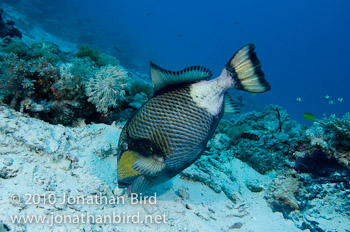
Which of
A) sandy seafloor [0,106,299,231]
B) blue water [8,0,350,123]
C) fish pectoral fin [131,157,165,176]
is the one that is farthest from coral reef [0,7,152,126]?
blue water [8,0,350,123]

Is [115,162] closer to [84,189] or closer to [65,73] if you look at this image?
[84,189]

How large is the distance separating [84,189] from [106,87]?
5.84 ft

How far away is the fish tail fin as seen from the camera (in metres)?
1.67

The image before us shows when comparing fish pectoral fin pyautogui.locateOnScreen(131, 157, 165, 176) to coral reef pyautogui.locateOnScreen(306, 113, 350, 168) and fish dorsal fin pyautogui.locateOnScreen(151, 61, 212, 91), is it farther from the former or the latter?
coral reef pyautogui.locateOnScreen(306, 113, 350, 168)

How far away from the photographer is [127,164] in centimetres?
189

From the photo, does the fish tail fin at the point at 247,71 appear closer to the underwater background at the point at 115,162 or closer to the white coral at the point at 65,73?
the underwater background at the point at 115,162

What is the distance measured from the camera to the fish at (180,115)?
1.71m

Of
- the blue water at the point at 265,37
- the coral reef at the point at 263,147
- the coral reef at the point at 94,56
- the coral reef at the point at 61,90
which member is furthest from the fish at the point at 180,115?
the blue water at the point at 265,37

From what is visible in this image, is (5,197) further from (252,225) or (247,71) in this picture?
(252,225)

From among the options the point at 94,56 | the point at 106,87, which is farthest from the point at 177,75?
the point at 94,56

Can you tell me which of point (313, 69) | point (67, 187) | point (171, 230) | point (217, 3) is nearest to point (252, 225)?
point (171, 230)

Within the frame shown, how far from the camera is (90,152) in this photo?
2.72 metres

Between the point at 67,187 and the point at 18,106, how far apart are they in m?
1.64

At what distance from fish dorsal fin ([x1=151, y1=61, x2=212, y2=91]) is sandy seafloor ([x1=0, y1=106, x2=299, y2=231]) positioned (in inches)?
54.9
